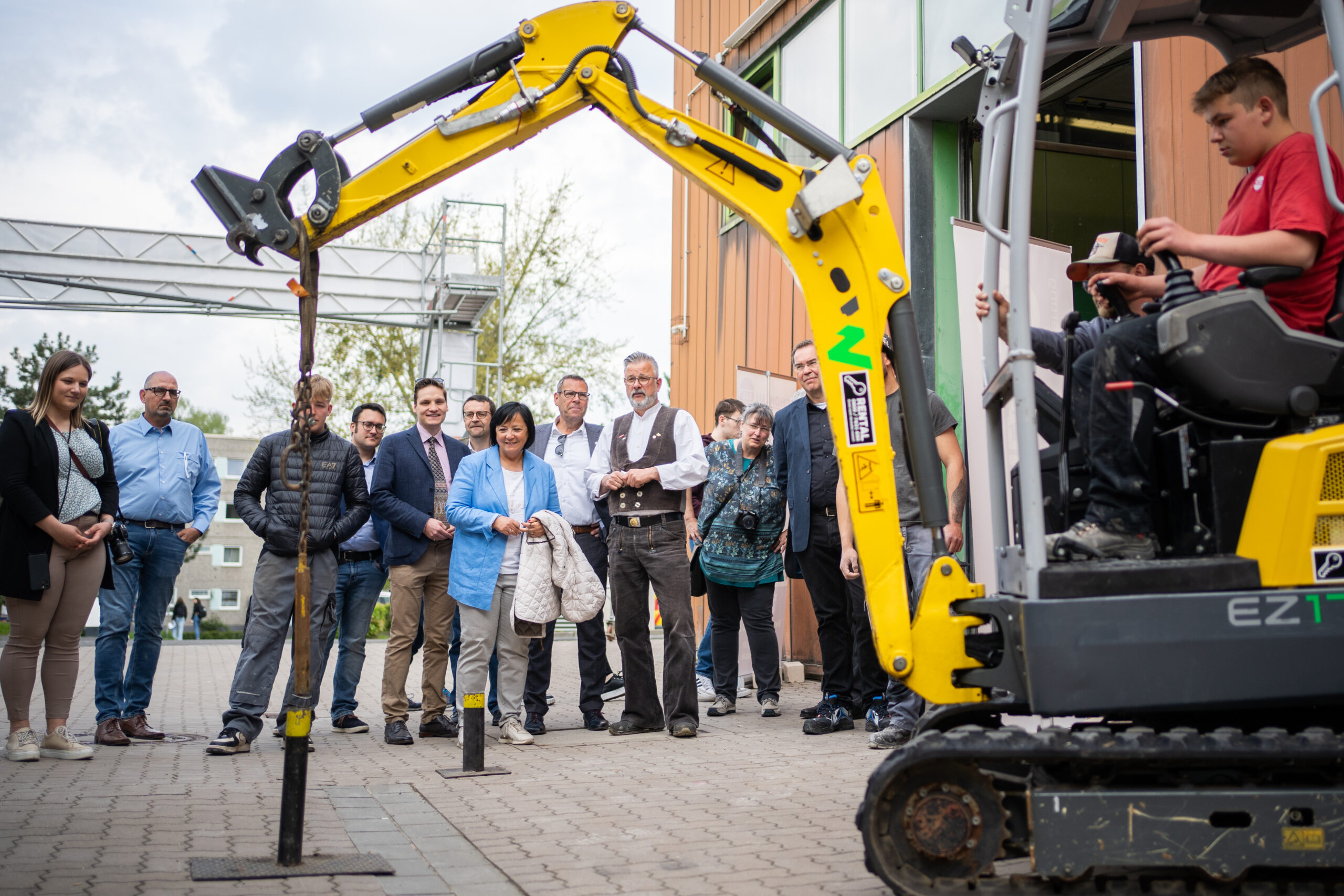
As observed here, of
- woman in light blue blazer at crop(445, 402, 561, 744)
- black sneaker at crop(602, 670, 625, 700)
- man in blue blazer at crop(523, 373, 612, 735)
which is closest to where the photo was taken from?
woman in light blue blazer at crop(445, 402, 561, 744)

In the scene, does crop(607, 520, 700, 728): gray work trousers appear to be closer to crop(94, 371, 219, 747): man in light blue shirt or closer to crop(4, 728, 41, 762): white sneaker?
crop(94, 371, 219, 747): man in light blue shirt

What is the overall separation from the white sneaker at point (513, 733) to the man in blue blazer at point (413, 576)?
19.8 inches

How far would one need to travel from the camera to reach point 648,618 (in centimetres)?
768

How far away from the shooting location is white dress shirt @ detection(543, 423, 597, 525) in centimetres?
834

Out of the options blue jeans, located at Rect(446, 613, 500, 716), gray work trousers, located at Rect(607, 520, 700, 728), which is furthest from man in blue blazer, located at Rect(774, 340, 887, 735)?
blue jeans, located at Rect(446, 613, 500, 716)

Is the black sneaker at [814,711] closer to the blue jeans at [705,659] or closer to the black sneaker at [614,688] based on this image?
the blue jeans at [705,659]

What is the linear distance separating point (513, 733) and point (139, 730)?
2473mm

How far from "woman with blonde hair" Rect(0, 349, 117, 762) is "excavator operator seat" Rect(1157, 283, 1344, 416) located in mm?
5886

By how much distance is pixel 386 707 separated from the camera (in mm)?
7543

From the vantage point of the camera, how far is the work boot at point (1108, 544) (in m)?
3.55

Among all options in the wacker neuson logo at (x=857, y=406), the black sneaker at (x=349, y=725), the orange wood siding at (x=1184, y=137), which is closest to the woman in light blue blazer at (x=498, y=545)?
the black sneaker at (x=349, y=725)

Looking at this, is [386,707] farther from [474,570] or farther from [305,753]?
[305,753]

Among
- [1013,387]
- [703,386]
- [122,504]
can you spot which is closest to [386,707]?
[122,504]

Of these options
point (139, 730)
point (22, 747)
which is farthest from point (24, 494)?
point (139, 730)
